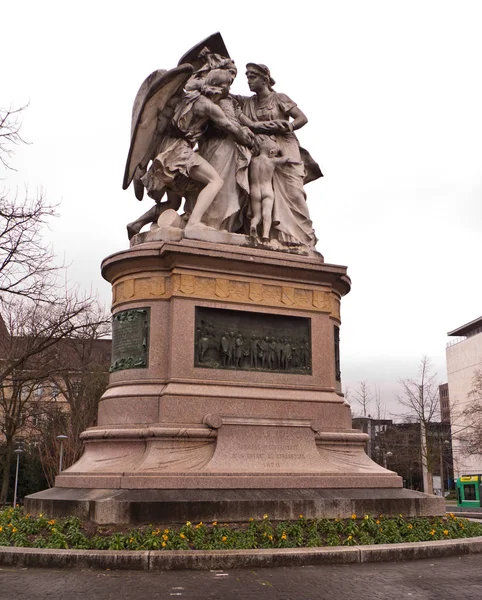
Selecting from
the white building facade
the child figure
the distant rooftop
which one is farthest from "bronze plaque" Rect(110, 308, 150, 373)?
the distant rooftop

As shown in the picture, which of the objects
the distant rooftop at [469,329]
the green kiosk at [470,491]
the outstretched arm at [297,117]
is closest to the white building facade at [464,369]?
the distant rooftop at [469,329]

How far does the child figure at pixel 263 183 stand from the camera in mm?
12695

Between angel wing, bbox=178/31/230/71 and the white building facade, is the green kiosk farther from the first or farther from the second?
angel wing, bbox=178/31/230/71

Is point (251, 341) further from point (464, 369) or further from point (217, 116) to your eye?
point (464, 369)

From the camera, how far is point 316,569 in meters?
7.43

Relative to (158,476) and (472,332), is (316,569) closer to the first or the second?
(158,476)

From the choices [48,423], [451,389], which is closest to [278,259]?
[48,423]

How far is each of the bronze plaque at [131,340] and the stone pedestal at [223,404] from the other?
0.08ft

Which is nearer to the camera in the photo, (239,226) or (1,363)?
(239,226)

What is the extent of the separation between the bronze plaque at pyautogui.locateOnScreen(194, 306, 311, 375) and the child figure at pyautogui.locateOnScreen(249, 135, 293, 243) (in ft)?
5.84

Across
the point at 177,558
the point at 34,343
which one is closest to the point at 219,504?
the point at 177,558

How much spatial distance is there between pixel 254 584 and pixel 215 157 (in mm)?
8560

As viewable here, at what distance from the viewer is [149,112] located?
41.9ft

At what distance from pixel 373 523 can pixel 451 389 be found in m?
74.3
